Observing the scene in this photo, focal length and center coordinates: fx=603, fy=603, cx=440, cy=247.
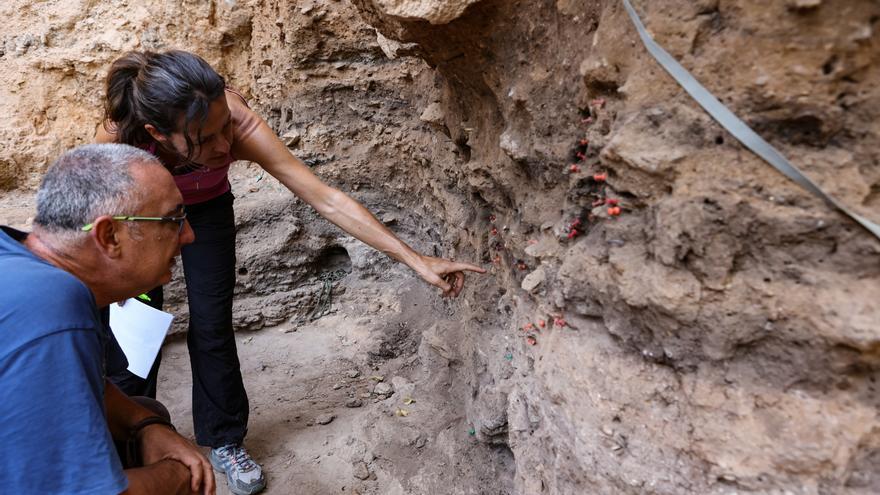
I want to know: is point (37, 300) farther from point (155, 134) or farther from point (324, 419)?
point (324, 419)

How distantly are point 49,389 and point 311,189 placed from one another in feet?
4.40

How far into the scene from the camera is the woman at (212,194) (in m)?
1.98

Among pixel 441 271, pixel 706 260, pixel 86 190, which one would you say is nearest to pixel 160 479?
pixel 86 190

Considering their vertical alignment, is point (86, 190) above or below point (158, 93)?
below

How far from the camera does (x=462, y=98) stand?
260cm

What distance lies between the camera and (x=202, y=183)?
8.11 ft

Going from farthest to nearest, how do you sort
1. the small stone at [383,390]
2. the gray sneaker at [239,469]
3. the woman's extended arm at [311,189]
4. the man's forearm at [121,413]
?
the small stone at [383,390], the gray sneaker at [239,469], the woman's extended arm at [311,189], the man's forearm at [121,413]

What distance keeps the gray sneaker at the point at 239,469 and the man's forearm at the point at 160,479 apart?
1103mm

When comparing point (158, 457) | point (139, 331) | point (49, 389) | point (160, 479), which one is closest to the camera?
point (49, 389)

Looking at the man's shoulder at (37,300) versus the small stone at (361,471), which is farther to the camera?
the small stone at (361,471)

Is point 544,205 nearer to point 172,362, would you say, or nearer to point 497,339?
point 497,339

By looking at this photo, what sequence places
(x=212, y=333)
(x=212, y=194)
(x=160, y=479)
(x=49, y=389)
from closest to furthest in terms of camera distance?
(x=49, y=389), (x=160, y=479), (x=212, y=194), (x=212, y=333)

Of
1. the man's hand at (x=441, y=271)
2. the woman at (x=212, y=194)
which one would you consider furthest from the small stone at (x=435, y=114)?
the man's hand at (x=441, y=271)

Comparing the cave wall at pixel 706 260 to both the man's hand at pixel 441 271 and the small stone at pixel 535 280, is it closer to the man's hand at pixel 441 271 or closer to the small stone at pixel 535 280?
the small stone at pixel 535 280
